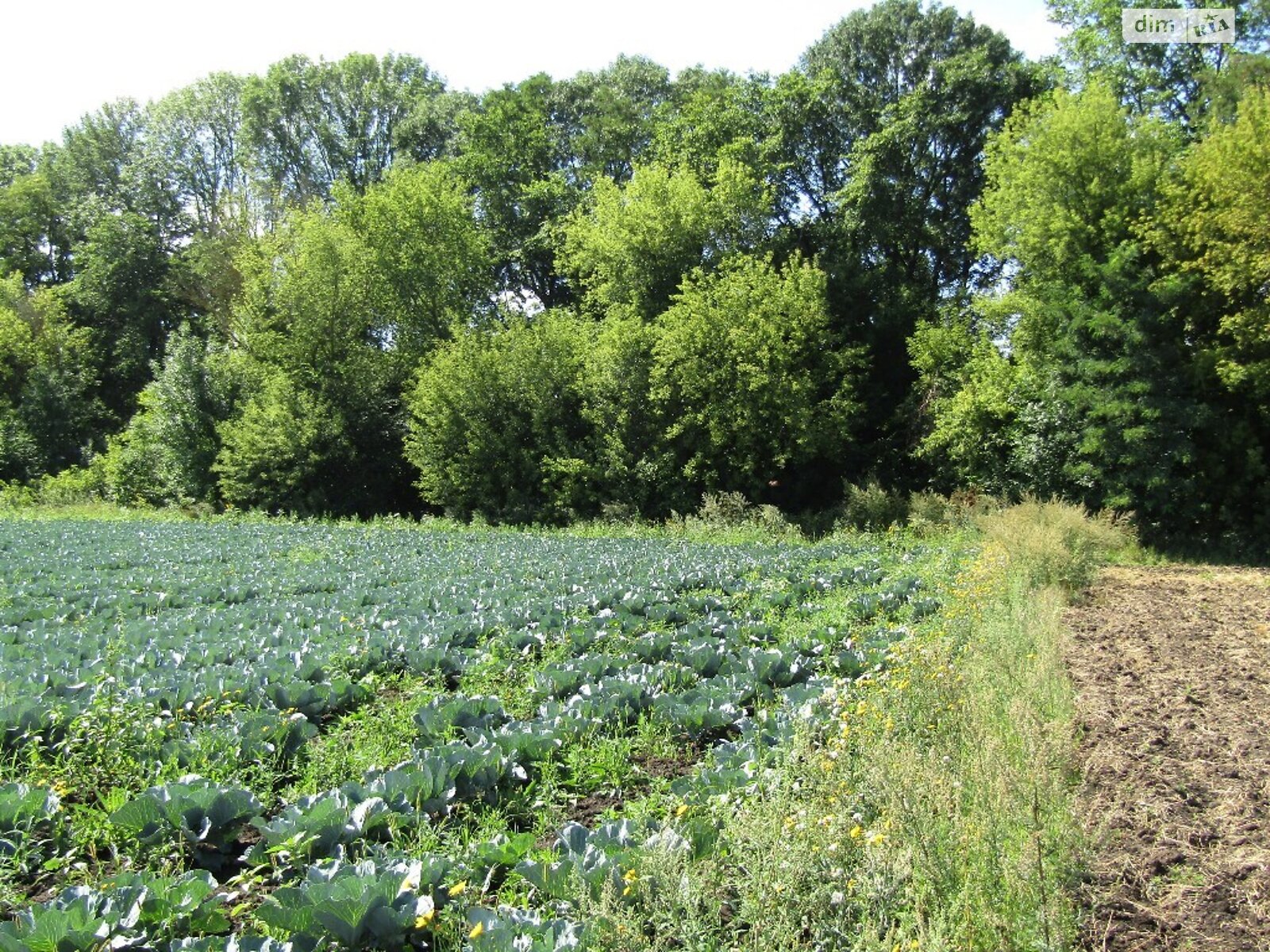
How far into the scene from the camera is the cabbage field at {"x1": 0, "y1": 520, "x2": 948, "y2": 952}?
3000mm

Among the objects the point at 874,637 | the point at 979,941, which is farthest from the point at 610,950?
the point at 874,637

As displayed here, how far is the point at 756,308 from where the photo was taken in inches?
944

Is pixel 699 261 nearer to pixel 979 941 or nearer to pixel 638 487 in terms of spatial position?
pixel 638 487

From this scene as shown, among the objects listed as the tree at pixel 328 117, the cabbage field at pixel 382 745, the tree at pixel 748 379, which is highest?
the tree at pixel 328 117

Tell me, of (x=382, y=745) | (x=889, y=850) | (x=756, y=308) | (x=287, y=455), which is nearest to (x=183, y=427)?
(x=287, y=455)

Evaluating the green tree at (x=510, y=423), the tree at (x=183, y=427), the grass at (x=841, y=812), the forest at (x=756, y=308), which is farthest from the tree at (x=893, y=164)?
the tree at (x=183, y=427)

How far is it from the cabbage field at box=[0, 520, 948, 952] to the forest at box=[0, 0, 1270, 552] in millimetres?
12460

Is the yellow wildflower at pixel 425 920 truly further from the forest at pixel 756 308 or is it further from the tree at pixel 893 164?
the tree at pixel 893 164

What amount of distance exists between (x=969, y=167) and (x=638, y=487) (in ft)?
50.2

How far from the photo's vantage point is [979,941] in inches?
119

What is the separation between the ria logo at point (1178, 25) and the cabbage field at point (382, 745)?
69.9 ft

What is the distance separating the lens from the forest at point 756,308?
18.6 m

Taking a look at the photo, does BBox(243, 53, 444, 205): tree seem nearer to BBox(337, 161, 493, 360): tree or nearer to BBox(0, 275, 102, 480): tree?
BBox(337, 161, 493, 360): tree

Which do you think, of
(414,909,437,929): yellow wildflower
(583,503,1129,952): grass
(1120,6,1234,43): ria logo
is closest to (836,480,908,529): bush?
(1120,6,1234,43): ria logo
